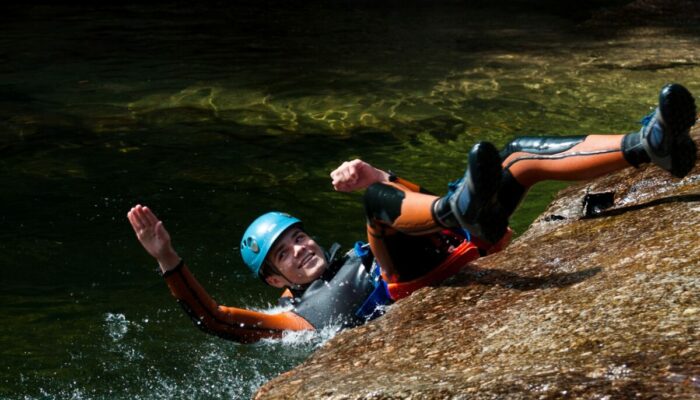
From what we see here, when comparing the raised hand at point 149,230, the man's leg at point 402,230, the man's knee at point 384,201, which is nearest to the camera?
the man's leg at point 402,230

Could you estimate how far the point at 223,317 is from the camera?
17.1 ft

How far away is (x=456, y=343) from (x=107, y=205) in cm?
518

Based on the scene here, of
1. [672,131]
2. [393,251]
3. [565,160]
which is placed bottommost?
[393,251]

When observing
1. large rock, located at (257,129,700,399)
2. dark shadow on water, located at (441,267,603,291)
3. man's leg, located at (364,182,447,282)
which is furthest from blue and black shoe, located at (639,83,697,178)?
man's leg, located at (364,182,447,282)

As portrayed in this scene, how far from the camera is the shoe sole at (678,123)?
385cm

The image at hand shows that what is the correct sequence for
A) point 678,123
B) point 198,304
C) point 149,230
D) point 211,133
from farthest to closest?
point 211,133 → point 198,304 → point 149,230 → point 678,123

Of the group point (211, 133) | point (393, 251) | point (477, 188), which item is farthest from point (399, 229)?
point (211, 133)

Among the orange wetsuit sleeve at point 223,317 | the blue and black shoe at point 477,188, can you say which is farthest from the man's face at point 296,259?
the blue and black shoe at point 477,188

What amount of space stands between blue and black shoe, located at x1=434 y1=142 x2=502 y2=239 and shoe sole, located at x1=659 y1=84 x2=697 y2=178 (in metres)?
0.68

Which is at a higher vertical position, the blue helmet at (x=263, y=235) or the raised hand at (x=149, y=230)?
the raised hand at (x=149, y=230)

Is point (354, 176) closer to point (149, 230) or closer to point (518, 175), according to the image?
point (518, 175)

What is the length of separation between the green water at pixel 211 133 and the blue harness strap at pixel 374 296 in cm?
31

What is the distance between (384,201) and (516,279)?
666mm

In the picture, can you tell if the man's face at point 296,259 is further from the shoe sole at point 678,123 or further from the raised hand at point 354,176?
the shoe sole at point 678,123
